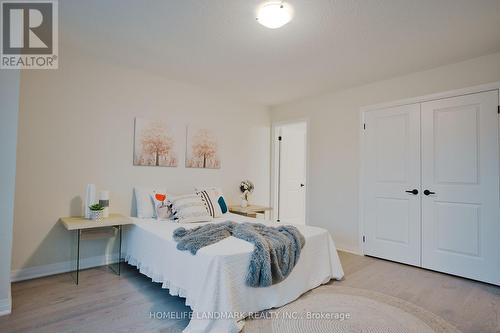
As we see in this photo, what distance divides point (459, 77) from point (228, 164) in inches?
128

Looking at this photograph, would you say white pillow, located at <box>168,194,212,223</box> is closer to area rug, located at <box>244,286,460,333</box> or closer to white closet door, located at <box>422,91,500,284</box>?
area rug, located at <box>244,286,460,333</box>

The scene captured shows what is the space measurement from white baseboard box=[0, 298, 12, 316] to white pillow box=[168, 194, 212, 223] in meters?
1.52

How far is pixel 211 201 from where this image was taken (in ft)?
12.0

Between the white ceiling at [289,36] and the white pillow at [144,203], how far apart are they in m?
1.55

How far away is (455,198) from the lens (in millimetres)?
3146

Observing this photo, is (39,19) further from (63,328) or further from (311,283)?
(311,283)

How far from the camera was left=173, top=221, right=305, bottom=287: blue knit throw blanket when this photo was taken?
2084 mm

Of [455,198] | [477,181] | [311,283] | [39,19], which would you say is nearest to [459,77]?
[477,181]

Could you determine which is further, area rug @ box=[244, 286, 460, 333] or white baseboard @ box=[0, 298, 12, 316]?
white baseboard @ box=[0, 298, 12, 316]

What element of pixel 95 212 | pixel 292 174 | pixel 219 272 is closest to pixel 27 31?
pixel 95 212

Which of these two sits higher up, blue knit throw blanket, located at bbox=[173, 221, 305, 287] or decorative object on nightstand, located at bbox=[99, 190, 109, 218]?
decorative object on nightstand, located at bbox=[99, 190, 109, 218]

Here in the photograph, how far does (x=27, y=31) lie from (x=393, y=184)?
4344mm

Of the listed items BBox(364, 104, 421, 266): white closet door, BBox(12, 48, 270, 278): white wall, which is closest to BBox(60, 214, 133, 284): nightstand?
BBox(12, 48, 270, 278): white wall

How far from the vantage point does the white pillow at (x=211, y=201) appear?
3.57 metres
